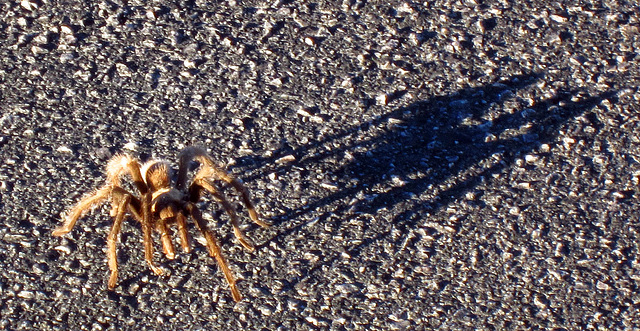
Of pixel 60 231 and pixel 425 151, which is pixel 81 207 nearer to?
pixel 60 231

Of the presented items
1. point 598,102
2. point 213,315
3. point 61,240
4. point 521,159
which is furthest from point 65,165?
point 598,102

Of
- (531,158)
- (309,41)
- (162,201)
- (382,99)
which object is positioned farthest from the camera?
(309,41)

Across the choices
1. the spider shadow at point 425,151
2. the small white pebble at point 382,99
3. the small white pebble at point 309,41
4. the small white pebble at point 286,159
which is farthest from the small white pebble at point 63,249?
the small white pebble at point 309,41

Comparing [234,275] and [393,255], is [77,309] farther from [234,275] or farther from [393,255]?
[393,255]

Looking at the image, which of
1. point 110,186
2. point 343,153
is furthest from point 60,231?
point 343,153

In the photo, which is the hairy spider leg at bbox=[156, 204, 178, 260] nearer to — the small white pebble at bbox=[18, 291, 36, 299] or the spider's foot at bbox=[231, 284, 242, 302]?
the spider's foot at bbox=[231, 284, 242, 302]

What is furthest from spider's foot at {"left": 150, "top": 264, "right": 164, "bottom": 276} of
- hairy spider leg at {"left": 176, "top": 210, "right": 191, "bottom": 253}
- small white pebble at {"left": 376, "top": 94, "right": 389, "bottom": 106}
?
small white pebble at {"left": 376, "top": 94, "right": 389, "bottom": 106}
